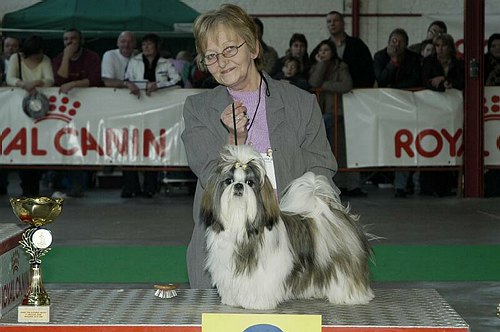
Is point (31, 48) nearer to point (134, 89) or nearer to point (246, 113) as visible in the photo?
point (134, 89)

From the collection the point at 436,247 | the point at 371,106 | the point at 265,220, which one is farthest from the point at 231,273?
the point at 371,106

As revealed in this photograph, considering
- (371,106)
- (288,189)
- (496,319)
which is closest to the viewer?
(288,189)

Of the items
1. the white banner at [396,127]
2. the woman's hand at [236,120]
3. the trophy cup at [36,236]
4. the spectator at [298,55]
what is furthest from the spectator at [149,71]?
the trophy cup at [36,236]

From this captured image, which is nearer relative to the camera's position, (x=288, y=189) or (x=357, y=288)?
(x=357, y=288)

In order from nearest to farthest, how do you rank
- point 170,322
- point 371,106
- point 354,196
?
point 170,322 < point 371,106 < point 354,196

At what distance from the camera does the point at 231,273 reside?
2.44 metres

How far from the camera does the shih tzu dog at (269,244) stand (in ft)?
7.79

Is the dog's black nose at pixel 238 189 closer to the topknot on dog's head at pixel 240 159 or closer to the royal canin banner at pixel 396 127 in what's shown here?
the topknot on dog's head at pixel 240 159

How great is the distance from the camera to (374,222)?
8109 mm

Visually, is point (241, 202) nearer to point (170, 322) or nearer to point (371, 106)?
point (170, 322)

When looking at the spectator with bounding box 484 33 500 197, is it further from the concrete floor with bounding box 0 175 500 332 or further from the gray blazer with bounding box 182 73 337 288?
the gray blazer with bounding box 182 73 337 288

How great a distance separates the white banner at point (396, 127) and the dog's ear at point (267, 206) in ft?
23.7

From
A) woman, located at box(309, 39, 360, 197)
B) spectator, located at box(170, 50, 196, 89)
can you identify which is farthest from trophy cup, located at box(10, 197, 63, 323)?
spectator, located at box(170, 50, 196, 89)

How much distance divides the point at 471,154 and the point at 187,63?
2.99m
